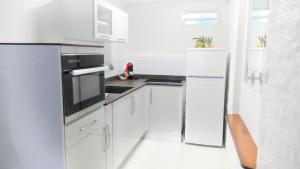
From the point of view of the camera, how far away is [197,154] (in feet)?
10.7

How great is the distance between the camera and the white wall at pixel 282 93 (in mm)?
618

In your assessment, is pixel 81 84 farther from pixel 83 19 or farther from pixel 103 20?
pixel 103 20

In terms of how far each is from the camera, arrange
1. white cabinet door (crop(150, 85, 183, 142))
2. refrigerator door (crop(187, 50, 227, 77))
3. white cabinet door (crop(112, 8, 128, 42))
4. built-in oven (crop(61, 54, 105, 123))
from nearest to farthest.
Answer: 1. built-in oven (crop(61, 54, 105, 123))
2. white cabinet door (crop(112, 8, 128, 42))
3. refrigerator door (crop(187, 50, 227, 77))
4. white cabinet door (crop(150, 85, 183, 142))

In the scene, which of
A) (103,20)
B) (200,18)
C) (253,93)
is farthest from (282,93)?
(200,18)

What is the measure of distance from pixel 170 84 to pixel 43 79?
91.7 inches

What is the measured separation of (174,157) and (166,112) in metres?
0.76

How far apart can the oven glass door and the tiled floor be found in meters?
1.31

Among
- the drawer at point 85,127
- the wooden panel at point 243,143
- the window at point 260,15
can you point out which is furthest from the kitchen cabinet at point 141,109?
the window at point 260,15

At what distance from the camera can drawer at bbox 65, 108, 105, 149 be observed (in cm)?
161

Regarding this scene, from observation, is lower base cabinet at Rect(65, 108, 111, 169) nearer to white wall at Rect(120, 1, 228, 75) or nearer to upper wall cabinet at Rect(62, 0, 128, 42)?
upper wall cabinet at Rect(62, 0, 128, 42)

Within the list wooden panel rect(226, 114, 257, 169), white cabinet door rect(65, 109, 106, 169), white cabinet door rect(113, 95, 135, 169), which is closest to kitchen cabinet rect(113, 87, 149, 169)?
white cabinet door rect(113, 95, 135, 169)

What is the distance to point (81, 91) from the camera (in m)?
1.76

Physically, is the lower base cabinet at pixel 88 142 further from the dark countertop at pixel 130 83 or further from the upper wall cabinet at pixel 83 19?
the upper wall cabinet at pixel 83 19

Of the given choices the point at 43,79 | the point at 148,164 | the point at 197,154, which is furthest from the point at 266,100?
the point at 197,154
